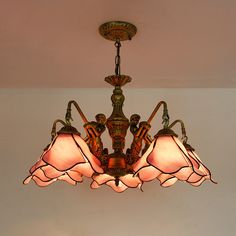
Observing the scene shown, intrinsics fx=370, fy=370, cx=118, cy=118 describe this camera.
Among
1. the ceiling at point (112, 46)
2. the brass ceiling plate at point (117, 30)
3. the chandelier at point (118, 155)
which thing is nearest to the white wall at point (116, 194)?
the ceiling at point (112, 46)

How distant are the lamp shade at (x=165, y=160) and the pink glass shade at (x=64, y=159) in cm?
17

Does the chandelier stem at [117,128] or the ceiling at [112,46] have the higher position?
the ceiling at [112,46]

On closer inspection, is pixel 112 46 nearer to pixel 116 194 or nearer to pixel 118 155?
pixel 118 155

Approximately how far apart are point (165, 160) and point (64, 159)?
1.10 feet

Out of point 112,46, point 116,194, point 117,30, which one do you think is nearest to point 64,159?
point 117,30

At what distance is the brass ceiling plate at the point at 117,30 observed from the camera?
1646 millimetres

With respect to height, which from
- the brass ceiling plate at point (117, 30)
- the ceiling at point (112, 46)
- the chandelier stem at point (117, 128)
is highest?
the ceiling at point (112, 46)

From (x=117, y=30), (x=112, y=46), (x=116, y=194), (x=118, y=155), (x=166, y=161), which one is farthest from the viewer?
(x=116, y=194)

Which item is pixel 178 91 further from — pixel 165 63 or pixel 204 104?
pixel 165 63

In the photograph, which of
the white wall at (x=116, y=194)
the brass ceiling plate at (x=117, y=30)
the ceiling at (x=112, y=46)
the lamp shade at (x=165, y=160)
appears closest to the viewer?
the lamp shade at (x=165, y=160)

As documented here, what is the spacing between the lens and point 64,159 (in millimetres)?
1232

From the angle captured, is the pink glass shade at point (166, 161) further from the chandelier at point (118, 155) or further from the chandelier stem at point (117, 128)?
the chandelier stem at point (117, 128)
